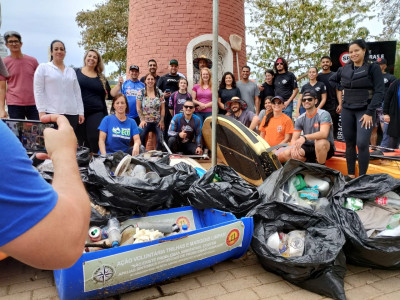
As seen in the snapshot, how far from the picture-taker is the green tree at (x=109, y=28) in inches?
732

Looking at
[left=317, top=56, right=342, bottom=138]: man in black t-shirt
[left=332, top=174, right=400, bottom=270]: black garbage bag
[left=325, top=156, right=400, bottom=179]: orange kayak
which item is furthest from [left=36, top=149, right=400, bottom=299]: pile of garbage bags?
[left=317, top=56, right=342, bottom=138]: man in black t-shirt

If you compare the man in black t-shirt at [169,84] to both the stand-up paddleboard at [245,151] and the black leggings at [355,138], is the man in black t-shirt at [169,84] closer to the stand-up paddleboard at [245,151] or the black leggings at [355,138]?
the stand-up paddleboard at [245,151]

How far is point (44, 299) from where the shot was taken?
226 cm

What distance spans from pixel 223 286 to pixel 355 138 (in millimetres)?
3029

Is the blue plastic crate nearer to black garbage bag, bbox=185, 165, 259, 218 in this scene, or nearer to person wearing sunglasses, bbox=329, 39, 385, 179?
black garbage bag, bbox=185, 165, 259, 218

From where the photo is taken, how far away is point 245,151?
13.3ft

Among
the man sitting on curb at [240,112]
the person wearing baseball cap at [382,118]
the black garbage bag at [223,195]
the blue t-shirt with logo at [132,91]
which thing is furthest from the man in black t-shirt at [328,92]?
the black garbage bag at [223,195]

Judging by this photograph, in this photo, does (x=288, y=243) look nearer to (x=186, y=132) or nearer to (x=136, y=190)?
(x=136, y=190)

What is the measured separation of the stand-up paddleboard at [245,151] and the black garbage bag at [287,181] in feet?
1.43

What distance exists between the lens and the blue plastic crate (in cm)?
204

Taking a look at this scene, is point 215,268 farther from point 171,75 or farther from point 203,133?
point 171,75

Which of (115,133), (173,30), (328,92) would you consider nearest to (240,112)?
(328,92)

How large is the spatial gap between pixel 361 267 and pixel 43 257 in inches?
112

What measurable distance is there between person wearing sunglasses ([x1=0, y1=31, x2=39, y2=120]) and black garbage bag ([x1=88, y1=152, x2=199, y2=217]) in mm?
2515
